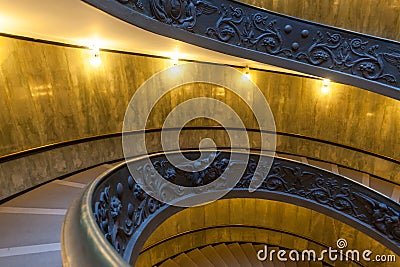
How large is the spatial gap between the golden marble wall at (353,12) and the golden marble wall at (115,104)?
130 cm

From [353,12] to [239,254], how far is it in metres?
5.94

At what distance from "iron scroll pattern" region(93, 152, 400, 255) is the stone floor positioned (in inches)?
16.3

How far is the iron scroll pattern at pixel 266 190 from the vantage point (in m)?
2.95

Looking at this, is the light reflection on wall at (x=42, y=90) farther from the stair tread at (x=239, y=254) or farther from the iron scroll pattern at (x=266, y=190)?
the stair tread at (x=239, y=254)

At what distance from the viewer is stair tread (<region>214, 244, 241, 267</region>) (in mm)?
6371

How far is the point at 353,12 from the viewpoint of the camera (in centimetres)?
611

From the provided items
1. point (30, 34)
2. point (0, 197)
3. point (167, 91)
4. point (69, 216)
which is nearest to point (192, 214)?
point (167, 91)

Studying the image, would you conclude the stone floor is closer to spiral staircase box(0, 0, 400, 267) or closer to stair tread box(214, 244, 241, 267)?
spiral staircase box(0, 0, 400, 267)

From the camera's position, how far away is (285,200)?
18.0 feet

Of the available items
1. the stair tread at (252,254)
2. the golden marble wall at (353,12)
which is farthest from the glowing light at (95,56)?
the stair tread at (252,254)

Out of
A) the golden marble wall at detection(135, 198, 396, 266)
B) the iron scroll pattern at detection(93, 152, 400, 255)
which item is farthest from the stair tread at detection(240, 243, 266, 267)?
the iron scroll pattern at detection(93, 152, 400, 255)

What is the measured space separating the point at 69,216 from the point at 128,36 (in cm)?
310

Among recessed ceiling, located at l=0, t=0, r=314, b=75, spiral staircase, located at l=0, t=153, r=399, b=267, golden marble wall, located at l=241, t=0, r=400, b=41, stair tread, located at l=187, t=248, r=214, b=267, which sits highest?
golden marble wall, located at l=241, t=0, r=400, b=41
